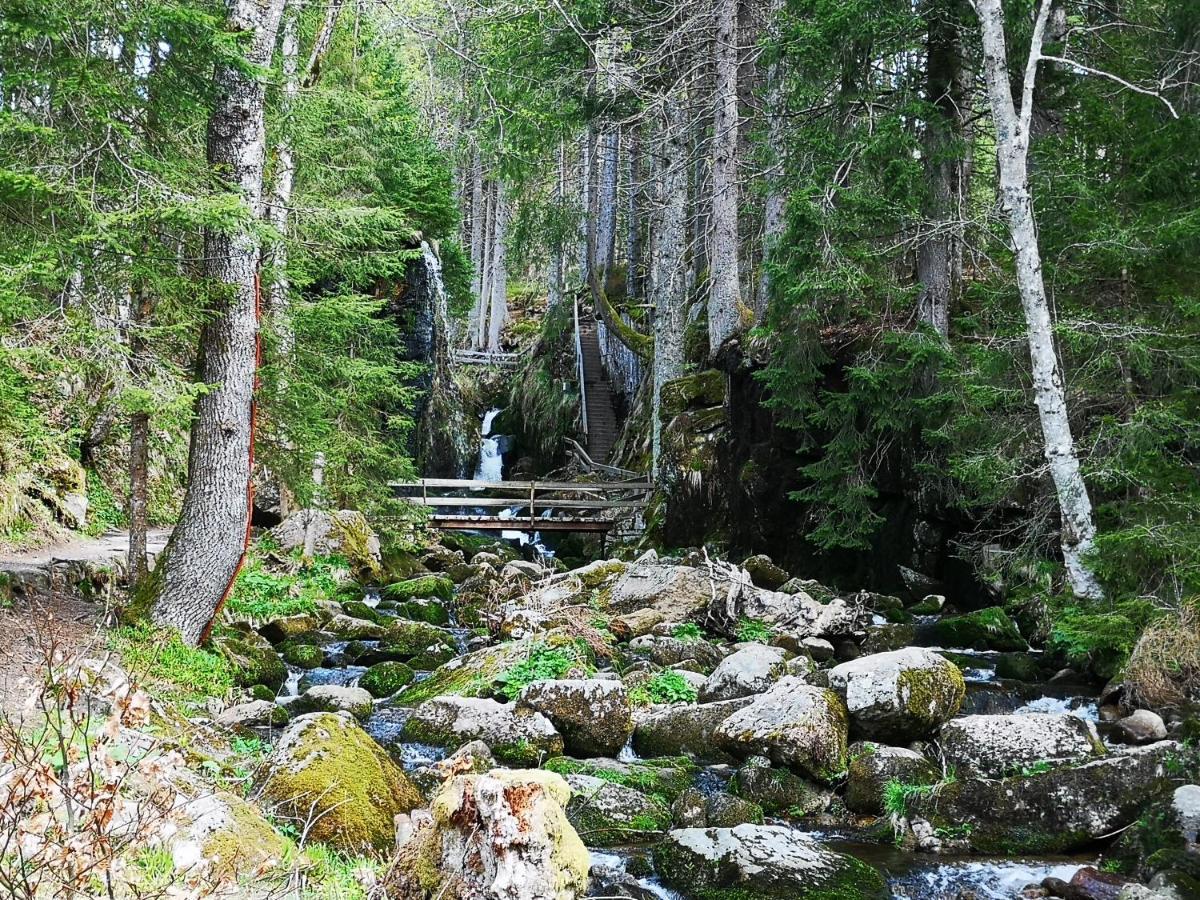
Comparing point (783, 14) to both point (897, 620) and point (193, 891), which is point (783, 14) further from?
point (193, 891)

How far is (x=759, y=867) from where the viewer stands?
523 centimetres

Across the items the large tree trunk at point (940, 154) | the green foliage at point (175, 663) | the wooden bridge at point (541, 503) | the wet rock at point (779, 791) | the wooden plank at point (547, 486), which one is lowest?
the wet rock at point (779, 791)

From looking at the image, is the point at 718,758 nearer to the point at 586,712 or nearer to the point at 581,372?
the point at 586,712

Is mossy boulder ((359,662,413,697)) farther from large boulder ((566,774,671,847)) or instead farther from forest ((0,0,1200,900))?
large boulder ((566,774,671,847))

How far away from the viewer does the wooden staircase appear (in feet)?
83.6

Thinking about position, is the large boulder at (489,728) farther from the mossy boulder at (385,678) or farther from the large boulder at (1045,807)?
the large boulder at (1045,807)

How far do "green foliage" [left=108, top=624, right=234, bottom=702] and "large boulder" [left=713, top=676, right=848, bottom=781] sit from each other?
4.03 metres

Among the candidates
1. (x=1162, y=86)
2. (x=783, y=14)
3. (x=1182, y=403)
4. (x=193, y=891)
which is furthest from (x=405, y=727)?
(x=783, y=14)

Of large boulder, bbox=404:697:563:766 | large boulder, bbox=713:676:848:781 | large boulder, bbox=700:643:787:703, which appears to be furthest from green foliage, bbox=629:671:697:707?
large boulder, bbox=404:697:563:766

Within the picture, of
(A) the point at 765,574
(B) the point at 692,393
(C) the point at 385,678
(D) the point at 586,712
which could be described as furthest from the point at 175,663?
(B) the point at 692,393

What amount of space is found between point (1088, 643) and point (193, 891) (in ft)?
25.9

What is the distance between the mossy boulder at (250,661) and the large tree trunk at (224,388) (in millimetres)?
431

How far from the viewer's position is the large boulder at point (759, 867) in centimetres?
510

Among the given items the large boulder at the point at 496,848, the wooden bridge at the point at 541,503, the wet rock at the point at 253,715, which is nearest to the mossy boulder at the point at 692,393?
the wooden bridge at the point at 541,503
